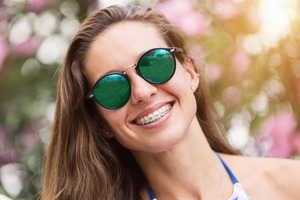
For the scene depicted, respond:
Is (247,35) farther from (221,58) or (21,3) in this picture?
(21,3)

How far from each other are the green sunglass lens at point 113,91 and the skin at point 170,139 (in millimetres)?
33

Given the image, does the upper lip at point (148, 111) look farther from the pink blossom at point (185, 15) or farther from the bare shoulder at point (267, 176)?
the pink blossom at point (185, 15)

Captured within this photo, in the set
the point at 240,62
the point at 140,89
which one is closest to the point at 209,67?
the point at 240,62

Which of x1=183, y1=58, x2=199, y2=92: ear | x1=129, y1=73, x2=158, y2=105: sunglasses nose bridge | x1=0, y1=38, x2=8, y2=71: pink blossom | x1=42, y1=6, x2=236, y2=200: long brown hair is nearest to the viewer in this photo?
x1=129, y1=73, x2=158, y2=105: sunglasses nose bridge

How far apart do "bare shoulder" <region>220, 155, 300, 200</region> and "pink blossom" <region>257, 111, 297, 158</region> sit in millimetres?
928

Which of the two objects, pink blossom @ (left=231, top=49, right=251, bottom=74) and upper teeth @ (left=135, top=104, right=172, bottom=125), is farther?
pink blossom @ (left=231, top=49, right=251, bottom=74)

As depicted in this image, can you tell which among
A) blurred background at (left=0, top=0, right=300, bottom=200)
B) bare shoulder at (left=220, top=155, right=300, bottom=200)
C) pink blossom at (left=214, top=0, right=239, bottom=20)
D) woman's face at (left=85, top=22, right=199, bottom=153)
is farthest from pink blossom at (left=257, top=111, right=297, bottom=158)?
woman's face at (left=85, top=22, right=199, bottom=153)

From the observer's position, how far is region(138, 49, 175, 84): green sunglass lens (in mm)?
2646

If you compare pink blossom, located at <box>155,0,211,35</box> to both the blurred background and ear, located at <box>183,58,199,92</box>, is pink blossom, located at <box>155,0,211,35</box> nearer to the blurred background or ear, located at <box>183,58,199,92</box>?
the blurred background

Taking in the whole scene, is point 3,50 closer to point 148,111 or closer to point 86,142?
point 86,142

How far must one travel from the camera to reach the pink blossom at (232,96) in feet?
13.4

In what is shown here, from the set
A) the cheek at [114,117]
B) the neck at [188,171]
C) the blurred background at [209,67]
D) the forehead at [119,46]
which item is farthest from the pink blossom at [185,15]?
the cheek at [114,117]

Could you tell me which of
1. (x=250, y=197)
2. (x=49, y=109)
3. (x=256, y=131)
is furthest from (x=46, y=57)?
(x=250, y=197)

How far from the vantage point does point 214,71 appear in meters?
4.00
